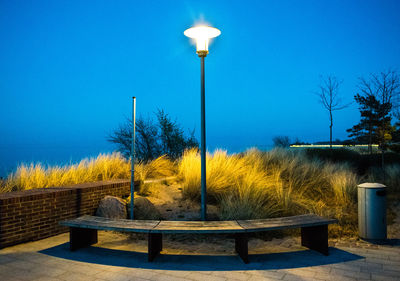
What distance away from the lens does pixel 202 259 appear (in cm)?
427

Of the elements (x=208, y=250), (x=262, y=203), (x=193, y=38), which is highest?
(x=193, y=38)

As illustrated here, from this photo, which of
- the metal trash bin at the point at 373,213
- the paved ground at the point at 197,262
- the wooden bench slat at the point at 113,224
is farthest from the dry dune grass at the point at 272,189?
the wooden bench slat at the point at 113,224

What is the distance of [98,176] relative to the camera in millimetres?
8570

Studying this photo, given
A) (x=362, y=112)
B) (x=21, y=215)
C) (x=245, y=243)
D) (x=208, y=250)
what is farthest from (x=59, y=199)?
(x=362, y=112)

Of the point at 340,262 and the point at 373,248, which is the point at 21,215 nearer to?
the point at 340,262

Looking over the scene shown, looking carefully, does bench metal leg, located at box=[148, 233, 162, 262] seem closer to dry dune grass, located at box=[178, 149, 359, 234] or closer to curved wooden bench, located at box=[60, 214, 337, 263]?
curved wooden bench, located at box=[60, 214, 337, 263]

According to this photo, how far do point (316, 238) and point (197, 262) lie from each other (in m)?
1.79

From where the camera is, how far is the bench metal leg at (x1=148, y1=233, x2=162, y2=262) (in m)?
4.16

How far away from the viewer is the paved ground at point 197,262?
12.0 ft

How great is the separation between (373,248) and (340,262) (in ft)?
3.43

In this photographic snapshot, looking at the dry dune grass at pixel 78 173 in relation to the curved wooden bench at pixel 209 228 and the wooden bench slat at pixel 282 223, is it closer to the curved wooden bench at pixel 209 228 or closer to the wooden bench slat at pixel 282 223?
the curved wooden bench at pixel 209 228

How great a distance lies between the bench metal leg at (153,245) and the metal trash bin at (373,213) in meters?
3.38

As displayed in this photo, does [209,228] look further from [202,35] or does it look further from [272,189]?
[272,189]

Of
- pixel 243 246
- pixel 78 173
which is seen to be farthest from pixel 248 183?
pixel 78 173
